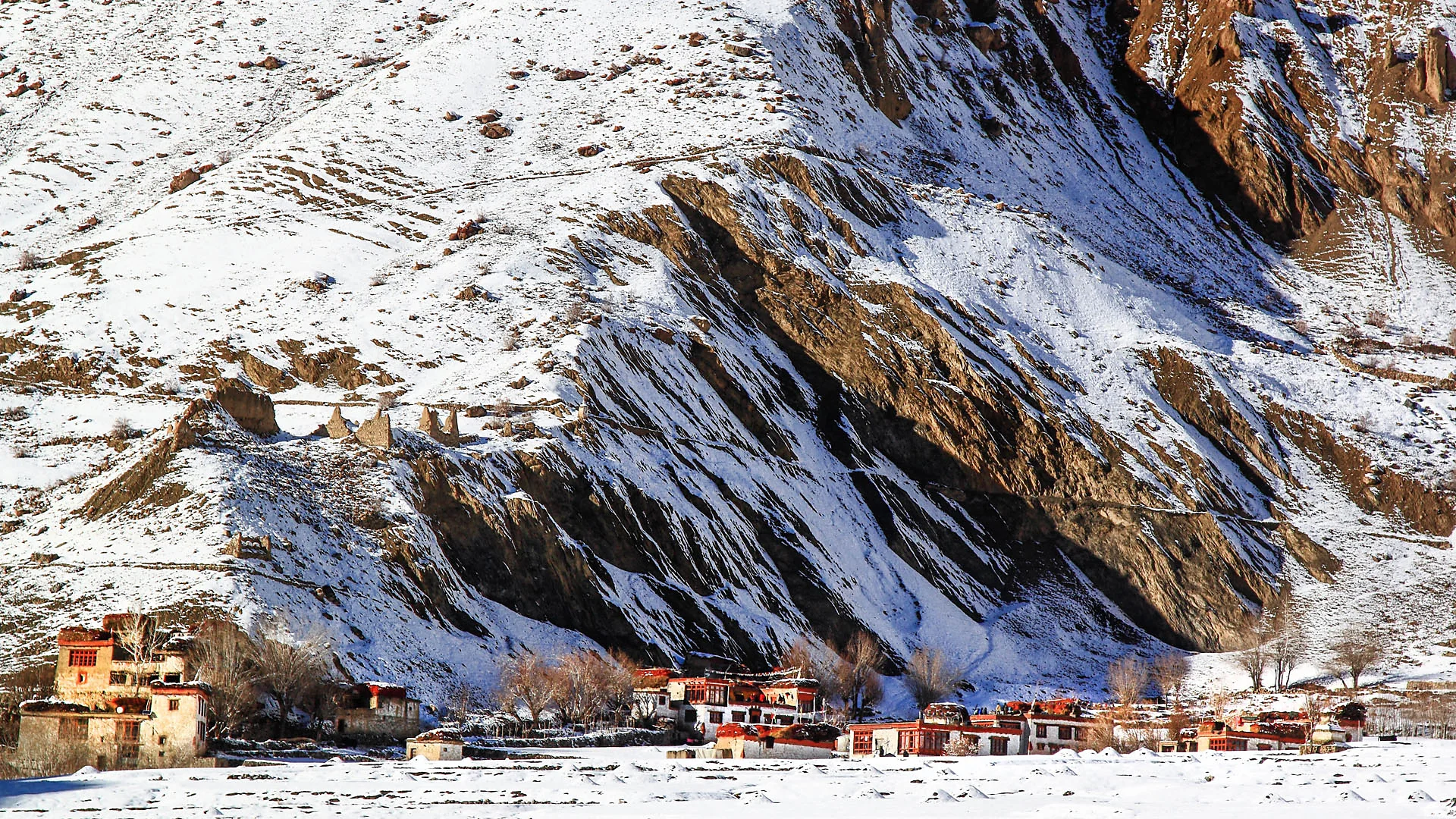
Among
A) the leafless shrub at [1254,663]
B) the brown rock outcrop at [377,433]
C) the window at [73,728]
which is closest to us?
the window at [73,728]

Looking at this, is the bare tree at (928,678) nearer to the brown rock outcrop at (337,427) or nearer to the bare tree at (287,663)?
the brown rock outcrop at (337,427)

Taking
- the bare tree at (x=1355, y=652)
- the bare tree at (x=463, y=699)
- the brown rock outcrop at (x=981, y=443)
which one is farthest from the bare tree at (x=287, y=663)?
the bare tree at (x=1355, y=652)

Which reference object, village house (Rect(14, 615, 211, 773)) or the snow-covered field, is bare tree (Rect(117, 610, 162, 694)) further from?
the snow-covered field

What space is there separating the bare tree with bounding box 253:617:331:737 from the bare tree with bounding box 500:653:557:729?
882cm

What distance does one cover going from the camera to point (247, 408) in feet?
334

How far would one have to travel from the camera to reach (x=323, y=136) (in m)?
155

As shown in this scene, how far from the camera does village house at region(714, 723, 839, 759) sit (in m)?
66.8

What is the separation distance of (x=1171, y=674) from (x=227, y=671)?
2399 inches

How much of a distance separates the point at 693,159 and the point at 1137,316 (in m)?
36.5

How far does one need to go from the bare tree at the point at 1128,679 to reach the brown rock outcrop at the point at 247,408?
4792 centimetres

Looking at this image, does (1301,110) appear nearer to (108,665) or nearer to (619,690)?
(619,690)

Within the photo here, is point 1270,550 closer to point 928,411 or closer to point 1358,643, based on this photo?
point 1358,643

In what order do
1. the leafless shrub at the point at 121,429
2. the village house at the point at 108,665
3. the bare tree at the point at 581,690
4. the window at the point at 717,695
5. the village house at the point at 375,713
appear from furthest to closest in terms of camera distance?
1. the leafless shrub at the point at 121,429
2. the window at the point at 717,695
3. the bare tree at the point at 581,690
4. the village house at the point at 375,713
5. the village house at the point at 108,665

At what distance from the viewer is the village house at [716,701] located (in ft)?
285
